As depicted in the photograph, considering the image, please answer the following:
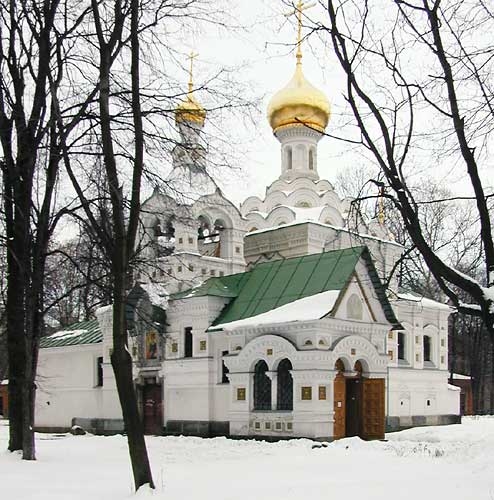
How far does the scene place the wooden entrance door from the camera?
22891mm

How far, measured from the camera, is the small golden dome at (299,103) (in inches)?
1089

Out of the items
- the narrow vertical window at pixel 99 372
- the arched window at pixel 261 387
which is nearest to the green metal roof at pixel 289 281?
the arched window at pixel 261 387

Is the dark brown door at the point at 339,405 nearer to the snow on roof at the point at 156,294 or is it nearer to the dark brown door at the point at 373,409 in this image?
the dark brown door at the point at 373,409

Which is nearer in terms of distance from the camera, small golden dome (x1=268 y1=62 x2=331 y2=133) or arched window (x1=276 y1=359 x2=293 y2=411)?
arched window (x1=276 y1=359 x2=293 y2=411)

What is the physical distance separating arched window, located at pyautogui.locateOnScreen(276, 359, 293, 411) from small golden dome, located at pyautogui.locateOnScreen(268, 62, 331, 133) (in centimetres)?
1080

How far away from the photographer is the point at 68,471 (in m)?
11.3

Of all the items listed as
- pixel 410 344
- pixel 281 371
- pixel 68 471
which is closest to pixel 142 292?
pixel 281 371

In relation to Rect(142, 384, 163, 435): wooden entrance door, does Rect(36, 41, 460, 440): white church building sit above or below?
above

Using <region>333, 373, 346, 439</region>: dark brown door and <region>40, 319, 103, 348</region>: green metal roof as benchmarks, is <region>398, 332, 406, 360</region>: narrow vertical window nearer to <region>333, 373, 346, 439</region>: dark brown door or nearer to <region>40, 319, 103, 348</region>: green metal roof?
<region>333, 373, 346, 439</region>: dark brown door

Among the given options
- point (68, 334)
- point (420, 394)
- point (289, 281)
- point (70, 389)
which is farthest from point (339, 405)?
point (68, 334)

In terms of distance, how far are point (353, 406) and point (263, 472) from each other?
9508 mm

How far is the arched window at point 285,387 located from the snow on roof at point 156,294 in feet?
15.6

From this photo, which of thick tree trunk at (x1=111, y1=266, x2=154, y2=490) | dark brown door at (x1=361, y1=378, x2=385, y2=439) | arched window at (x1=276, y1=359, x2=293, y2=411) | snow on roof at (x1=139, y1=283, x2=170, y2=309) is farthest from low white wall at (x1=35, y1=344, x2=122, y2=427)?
thick tree trunk at (x1=111, y1=266, x2=154, y2=490)

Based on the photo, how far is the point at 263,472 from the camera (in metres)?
11.3
